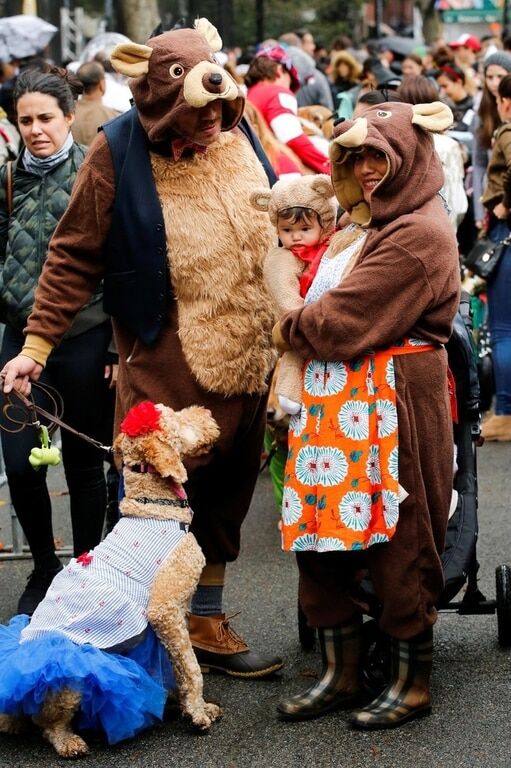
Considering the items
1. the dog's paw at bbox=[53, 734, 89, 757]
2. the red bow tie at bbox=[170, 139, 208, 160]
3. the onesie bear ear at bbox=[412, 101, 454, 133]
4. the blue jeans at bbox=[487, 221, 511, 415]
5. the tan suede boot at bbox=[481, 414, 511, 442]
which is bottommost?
the tan suede boot at bbox=[481, 414, 511, 442]

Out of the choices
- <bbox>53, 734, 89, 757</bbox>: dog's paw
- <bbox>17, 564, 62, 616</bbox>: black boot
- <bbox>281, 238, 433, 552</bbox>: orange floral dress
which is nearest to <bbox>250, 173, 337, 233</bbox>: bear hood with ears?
<bbox>281, 238, 433, 552</bbox>: orange floral dress

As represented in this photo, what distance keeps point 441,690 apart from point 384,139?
1.89 meters

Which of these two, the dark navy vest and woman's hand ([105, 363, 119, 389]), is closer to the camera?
the dark navy vest

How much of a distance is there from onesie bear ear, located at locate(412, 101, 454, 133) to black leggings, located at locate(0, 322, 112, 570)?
1673 mm

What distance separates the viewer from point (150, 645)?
13.1 feet

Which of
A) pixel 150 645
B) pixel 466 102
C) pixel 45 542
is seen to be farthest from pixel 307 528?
pixel 466 102

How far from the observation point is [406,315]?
3740mm

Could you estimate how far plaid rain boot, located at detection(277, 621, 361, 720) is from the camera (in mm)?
4086

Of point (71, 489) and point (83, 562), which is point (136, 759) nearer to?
point (83, 562)

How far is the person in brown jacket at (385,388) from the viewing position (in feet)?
12.3

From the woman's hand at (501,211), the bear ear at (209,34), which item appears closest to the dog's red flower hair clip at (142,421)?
the bear ear at (209,34)

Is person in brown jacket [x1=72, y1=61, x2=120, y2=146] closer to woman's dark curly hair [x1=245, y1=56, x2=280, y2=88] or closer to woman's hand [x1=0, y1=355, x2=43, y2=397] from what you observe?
woman's dark curly hair [x1=245, y1=56, x2=280, y2=88]

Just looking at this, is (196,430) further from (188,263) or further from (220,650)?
(220,650)

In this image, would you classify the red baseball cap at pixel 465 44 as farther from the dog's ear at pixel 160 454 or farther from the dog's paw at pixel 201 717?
the dog's paw at pixel 201 717
